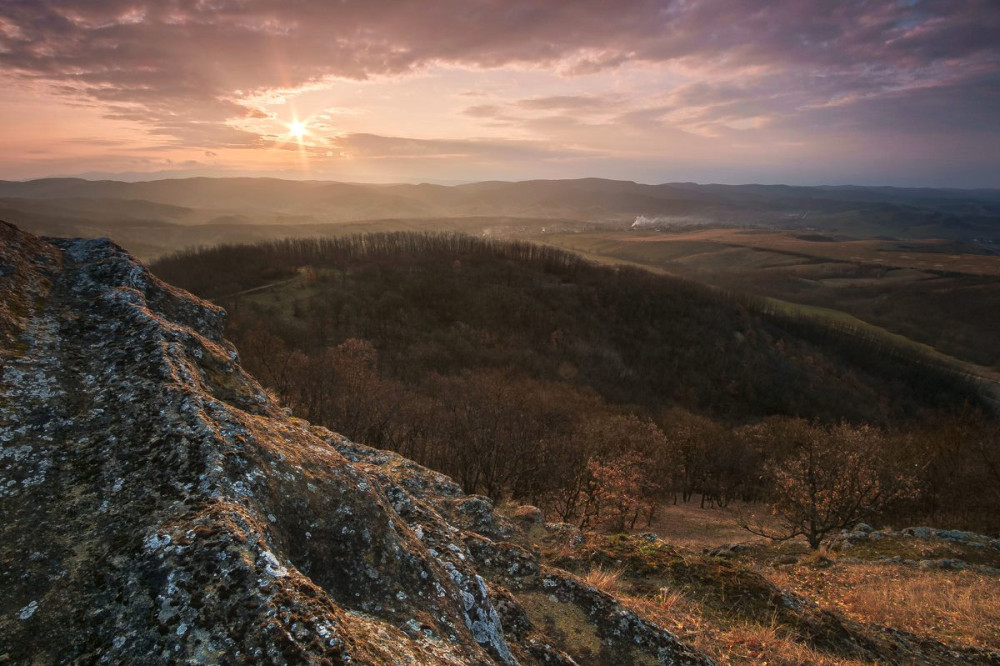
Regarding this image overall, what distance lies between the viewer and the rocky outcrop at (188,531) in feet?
12.0

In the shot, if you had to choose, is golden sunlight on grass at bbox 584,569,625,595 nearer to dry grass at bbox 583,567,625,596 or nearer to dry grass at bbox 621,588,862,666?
dry grass at bbox 583,567,625,596

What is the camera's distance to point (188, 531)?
4.17 metres

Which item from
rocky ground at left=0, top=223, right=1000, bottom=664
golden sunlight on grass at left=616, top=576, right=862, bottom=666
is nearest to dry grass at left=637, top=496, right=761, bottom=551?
golden sunlight on grass at left=616, top=576, right=862, bottom=666

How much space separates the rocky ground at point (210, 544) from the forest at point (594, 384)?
19.9m

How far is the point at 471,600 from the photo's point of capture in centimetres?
600

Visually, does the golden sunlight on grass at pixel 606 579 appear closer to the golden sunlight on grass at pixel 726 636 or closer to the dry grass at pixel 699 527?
the golden sunlight on grass at pixel 726 636

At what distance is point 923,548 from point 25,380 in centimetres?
2916

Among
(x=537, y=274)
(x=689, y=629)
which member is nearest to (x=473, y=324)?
(x=537, y=274)

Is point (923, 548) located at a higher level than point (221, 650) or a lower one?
lower

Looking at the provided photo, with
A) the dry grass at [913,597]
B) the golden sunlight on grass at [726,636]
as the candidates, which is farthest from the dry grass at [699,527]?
the golden sunlight on grass at [726,636]

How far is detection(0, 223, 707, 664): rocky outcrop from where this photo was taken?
3.64 meters

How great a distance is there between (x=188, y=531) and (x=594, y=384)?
3410 inches

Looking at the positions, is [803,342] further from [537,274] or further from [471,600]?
[471,600]

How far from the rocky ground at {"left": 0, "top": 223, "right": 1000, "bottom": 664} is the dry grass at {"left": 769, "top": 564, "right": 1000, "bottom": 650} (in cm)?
150
